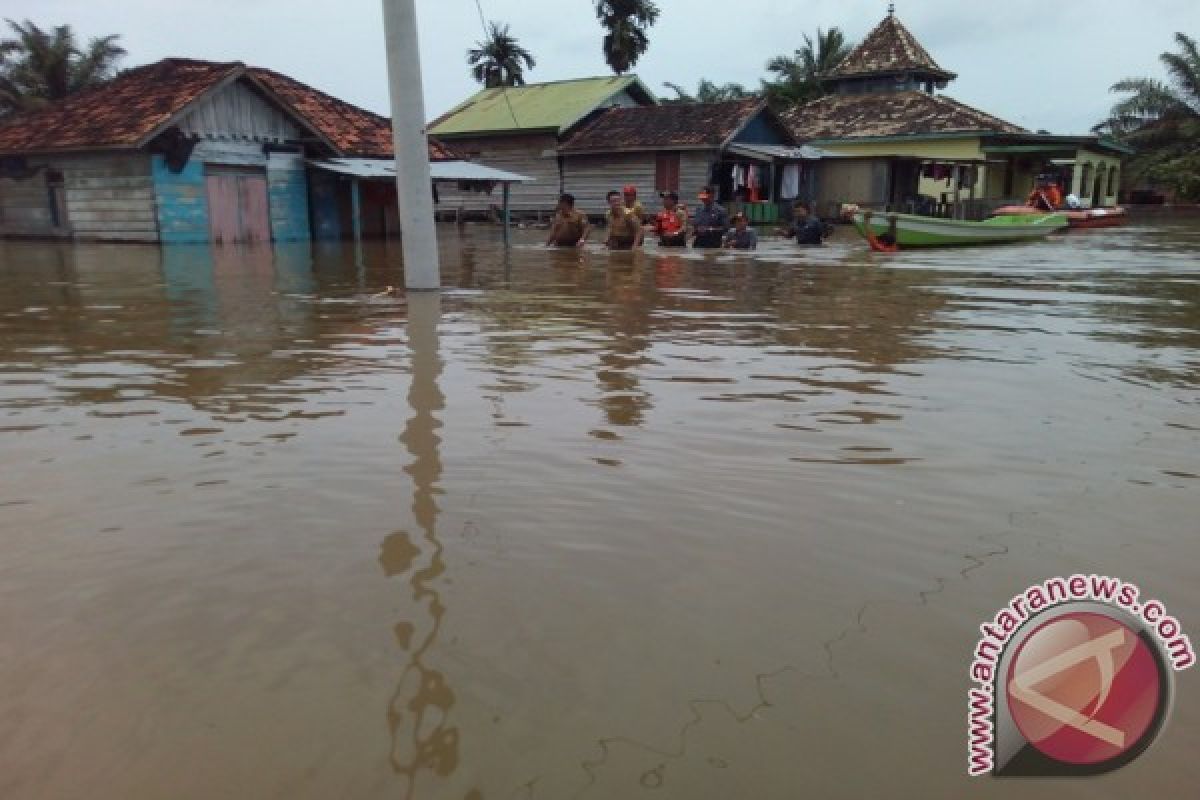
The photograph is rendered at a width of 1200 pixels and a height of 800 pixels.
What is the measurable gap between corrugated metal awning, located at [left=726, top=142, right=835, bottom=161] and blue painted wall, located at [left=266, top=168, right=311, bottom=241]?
525 inches

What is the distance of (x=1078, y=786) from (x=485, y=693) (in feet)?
4.52

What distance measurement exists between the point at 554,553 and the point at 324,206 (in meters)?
22.2

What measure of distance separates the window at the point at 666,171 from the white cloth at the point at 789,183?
4177 millimetres

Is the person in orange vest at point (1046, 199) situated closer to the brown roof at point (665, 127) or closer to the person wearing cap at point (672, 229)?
the brown roof at point (665, 127)

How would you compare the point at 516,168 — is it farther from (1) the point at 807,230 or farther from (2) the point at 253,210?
(1) the point at 807,230

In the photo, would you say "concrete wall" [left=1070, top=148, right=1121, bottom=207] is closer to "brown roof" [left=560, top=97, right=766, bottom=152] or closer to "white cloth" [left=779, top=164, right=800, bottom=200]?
"white cloth" [left=779, top=164, right=800, bottom=200]

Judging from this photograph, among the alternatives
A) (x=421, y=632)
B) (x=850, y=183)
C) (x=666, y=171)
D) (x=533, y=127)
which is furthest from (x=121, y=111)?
(x=850, y=183)

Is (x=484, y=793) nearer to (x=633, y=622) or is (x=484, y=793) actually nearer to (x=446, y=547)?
(x=633, y=622)

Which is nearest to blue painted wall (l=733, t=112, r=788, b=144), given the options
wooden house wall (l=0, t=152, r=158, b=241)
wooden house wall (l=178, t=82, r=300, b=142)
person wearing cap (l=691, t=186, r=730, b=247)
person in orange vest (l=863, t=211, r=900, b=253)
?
person wearing cap (l=691, t=186, r=730, b=247)

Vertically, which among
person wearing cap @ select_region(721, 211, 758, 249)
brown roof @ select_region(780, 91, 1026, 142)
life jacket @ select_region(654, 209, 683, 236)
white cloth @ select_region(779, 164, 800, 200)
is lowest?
person wearing cap @ select_region(721, 211, 758, 249)

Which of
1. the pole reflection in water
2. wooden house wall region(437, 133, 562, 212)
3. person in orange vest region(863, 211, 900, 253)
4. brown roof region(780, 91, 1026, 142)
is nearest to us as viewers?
the pole reflection in water

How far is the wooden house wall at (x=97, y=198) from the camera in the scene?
19.8 m

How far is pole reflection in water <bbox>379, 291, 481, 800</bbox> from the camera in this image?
2096 mm

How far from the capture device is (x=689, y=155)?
29688 millimetres
